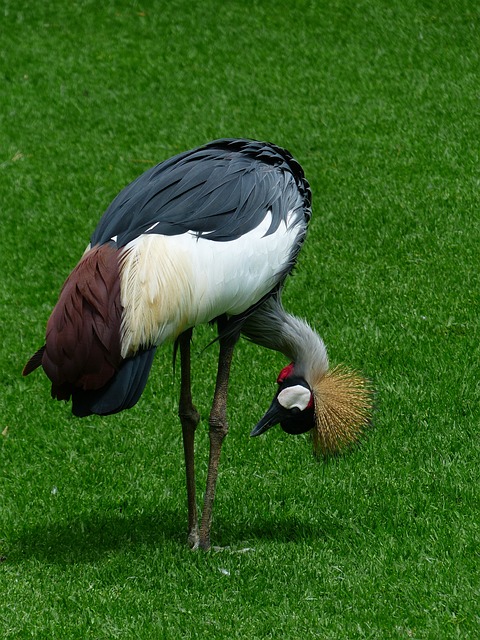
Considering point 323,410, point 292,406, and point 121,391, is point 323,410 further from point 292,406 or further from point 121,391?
point 121,391

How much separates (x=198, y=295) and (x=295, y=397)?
33.2 inches

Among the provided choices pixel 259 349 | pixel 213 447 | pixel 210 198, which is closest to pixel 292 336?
pixel 213 447

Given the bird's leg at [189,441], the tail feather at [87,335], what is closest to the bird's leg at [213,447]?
the bird's leg at [189,441]

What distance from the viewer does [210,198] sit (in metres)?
4.61

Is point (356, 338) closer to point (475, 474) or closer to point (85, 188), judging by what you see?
point (475, 474)

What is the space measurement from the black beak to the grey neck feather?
18 cm

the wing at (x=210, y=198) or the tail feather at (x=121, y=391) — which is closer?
the tail feather at (x=121, y=391)

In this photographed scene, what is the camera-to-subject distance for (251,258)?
179 inches

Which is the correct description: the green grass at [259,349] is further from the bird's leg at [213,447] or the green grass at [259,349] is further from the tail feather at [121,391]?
the tail feather at [121,391]

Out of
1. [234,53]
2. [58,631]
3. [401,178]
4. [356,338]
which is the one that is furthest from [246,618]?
[234,53]

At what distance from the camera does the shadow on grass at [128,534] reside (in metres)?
5.03

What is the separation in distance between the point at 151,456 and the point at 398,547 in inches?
67.1

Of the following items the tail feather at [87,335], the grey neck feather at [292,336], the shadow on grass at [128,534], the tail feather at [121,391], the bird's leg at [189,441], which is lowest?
the shadow on grass at [128,534]

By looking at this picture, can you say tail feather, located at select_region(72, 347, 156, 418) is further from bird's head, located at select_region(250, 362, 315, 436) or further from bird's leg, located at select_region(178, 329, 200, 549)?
bird's head, located at select_region(250, 362, 315, 436)
